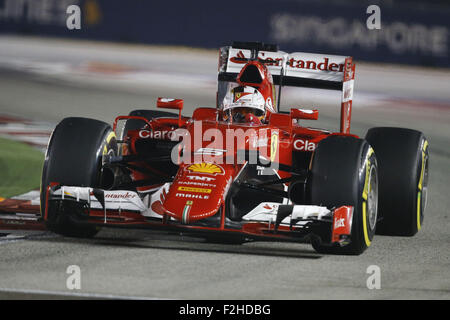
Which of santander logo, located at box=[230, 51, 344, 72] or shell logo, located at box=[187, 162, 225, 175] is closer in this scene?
shell logo, located at box=[187, 162, 225, 175]

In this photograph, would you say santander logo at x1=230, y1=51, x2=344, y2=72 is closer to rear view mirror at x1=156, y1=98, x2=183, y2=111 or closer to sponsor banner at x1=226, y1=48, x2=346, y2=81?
sponsor banner at x1=226, y1=48, x2=346, y2=81

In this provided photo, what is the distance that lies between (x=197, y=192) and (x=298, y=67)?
3095mm

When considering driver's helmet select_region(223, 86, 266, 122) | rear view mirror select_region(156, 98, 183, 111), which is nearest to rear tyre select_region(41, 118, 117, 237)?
rear view mirror select_region(156, 98, 183, 111)

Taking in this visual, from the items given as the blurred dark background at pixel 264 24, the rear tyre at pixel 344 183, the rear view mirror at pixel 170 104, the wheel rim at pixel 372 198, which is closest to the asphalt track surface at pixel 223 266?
the rear tyre at pixel 344 183

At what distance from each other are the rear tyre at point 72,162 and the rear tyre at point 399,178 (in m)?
2.61

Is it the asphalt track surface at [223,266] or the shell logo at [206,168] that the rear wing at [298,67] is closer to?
the asphalt track surface at [223,266]

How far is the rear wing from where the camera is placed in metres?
10.6

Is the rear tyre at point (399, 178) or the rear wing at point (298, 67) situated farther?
the rear wing at point (298, 67)

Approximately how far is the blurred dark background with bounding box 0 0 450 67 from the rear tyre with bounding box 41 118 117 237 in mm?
20013

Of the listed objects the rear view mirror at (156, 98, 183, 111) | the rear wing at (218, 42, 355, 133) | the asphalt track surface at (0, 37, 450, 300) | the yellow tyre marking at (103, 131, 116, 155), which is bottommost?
the asphalt track surface at (0, 37, 450, 300)

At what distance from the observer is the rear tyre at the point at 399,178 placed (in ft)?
30.0

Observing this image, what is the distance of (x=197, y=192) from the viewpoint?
26.4ft

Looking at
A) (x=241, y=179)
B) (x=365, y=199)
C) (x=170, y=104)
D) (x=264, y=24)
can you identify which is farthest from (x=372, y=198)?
(x=264, y=24)

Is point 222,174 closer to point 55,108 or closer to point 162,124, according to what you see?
point 162,124
